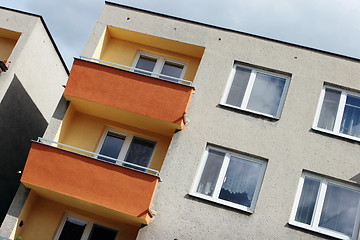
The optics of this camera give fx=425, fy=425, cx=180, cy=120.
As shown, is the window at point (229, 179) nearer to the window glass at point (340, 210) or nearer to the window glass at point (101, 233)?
the window glass at point (340, 210)

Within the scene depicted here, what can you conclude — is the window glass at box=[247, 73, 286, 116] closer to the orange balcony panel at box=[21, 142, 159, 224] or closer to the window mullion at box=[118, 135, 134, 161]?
the window mullion at box=[118, 135, 134, 161]

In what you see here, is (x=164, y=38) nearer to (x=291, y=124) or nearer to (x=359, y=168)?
(x=291, y=124)

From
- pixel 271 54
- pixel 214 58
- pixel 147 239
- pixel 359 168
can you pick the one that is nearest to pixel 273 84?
pixel 271 54

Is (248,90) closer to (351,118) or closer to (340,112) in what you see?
(340,112)

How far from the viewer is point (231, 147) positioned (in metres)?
12.4

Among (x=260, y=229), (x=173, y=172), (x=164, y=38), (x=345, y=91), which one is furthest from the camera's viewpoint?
(x=164, y=38)

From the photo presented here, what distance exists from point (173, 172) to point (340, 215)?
4739 mm

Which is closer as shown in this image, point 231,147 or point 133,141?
point 231,147

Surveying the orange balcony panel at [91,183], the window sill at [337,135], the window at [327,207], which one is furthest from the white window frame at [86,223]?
the window sill at [337,135]

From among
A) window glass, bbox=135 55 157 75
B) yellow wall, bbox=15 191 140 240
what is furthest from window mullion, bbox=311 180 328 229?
window glass, bbox=135 55 157 75

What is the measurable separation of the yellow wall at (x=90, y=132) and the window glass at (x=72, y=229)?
225 centimetres

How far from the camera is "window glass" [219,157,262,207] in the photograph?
39.2 feet

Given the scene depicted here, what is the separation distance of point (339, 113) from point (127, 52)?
24.2 feet

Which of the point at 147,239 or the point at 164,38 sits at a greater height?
the point at 164,38
